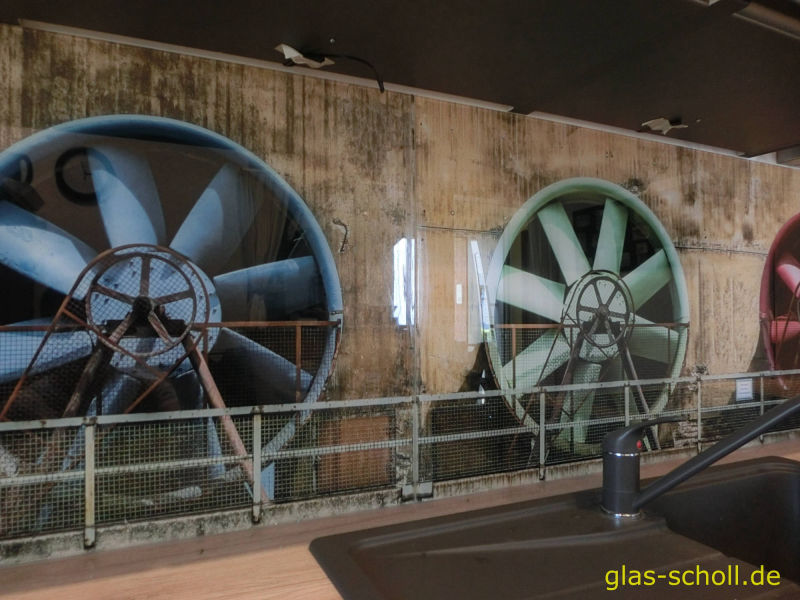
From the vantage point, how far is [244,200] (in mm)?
1240

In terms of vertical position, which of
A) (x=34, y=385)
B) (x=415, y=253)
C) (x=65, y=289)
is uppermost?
(x=415, y=253)

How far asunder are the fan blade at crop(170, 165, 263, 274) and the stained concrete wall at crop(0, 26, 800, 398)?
0.09 m

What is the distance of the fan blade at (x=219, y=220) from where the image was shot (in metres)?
1.19

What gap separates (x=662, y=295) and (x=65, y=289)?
1.79 metres

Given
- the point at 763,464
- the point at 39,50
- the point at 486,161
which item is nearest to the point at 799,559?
the point at 763,464

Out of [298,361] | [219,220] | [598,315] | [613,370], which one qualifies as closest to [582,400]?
[613,370]

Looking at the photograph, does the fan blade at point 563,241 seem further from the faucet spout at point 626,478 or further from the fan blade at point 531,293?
the faucet spout at point 626,478

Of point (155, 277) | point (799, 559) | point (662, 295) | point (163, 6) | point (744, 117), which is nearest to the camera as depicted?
point (163, 6)

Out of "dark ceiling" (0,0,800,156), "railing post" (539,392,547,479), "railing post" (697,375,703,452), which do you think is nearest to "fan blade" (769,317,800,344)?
"railing post" (697,375,703,452)

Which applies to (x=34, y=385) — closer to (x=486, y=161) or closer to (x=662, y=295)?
(x=486, y=161)

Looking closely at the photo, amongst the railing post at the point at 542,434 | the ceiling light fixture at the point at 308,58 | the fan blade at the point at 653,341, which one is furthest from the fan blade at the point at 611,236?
the ceiling light fixture at the point at 308,58

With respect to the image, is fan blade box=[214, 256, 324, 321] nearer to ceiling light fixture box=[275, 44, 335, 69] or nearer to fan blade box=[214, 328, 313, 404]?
fan blade box=[214, 328, 313, 404]

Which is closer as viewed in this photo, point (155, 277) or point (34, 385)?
point (34, 385)

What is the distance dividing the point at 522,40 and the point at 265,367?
0.98 meters
